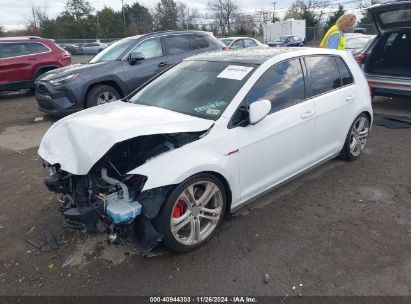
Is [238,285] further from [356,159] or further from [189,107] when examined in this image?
[356,159]

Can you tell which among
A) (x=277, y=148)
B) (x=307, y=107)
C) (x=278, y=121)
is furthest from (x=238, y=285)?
(x=307, y=107)

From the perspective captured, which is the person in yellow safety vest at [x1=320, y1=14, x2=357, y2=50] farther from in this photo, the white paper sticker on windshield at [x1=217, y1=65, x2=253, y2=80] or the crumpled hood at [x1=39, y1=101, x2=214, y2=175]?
the crumpled hood at [x1=39, y1=101, x2=214, y2=175]

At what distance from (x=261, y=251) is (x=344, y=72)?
273 cm

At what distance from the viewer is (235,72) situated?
3455mm

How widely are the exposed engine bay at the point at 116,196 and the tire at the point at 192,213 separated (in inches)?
3.4

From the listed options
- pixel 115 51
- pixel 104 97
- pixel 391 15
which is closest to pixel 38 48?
pixel 115 51

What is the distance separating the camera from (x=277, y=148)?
3.46 metres

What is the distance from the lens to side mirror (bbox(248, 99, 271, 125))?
10.0 feet

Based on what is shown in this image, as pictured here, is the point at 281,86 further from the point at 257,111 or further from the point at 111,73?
the point at 111,73

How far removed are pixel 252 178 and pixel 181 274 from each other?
113cm

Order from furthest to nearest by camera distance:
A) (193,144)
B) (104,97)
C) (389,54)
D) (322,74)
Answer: (389,54), (104,97), (322,74), (193,144)

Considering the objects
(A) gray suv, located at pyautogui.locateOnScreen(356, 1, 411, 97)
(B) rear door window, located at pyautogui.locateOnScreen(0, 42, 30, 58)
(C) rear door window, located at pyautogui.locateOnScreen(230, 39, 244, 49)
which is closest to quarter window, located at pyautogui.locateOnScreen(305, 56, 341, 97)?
(A) gray suv, located at pyautogui.locateOnScreen(356, 1, 411, 97)

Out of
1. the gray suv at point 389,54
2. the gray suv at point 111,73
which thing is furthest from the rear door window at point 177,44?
the gray suv at point 389,54

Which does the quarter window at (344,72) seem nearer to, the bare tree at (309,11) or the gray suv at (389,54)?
the gray suv at (389,54)
